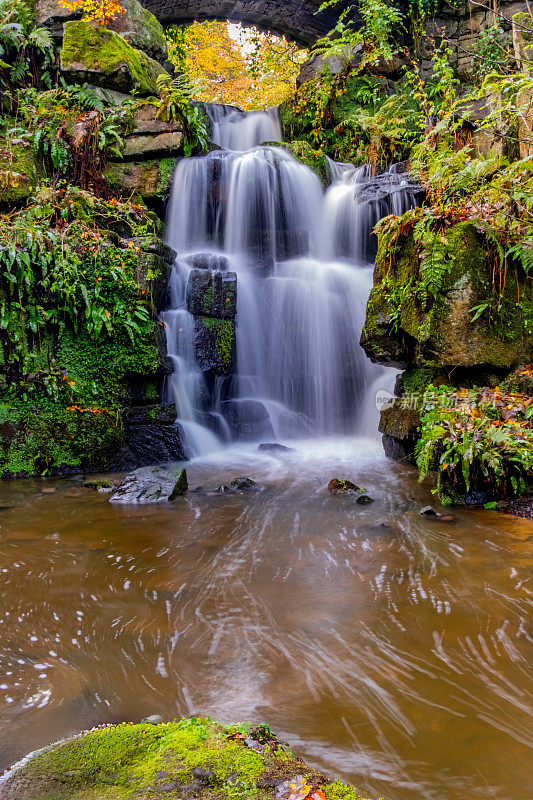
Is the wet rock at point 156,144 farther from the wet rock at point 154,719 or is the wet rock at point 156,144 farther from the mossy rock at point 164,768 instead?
the mossy rock at point 164,768

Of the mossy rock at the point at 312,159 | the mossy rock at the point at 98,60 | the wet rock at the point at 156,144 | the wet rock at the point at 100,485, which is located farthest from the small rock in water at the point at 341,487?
the mossy rock at the point at 98,60

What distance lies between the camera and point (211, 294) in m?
8.81

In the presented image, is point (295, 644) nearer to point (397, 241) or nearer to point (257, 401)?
point (397, 241)

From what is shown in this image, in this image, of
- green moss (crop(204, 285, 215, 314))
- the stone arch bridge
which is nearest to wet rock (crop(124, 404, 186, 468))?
green moss (crop(204, 285, 215, 314))

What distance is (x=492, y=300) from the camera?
5.88 meters

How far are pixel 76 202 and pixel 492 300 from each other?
6.28m

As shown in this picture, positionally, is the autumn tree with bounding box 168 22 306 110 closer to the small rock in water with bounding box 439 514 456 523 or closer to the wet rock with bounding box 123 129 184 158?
the wet rock with bounding box 123 129 184 158

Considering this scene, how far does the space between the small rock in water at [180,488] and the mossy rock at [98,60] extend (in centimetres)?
954

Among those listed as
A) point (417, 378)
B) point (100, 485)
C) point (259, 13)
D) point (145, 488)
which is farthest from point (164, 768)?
point (259, 13)

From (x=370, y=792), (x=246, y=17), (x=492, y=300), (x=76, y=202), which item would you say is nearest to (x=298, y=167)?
(x=76, y=202)

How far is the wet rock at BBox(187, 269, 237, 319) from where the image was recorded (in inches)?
345

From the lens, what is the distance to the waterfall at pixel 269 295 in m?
8.69

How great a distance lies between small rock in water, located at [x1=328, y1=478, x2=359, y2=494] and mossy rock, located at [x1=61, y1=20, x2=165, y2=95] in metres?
10.1

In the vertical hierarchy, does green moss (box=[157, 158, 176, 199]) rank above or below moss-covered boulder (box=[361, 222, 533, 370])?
above
